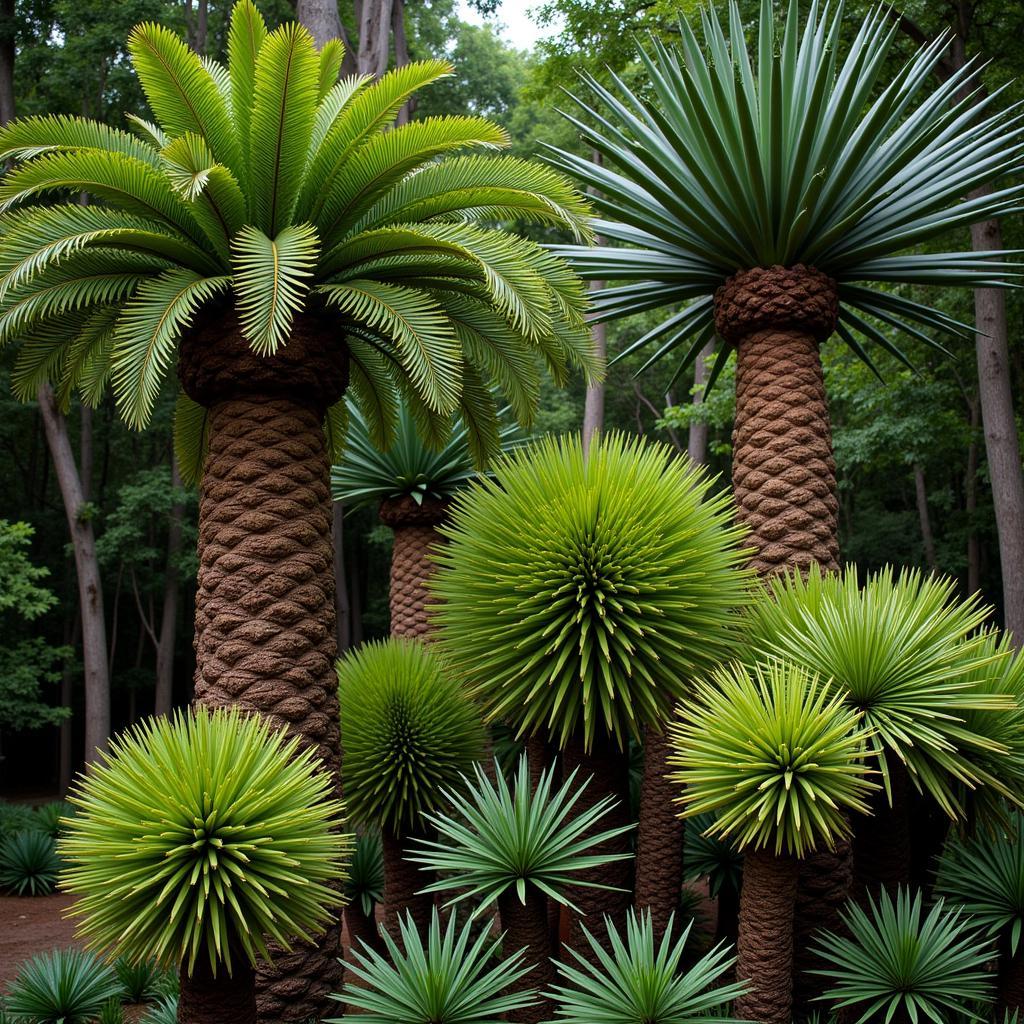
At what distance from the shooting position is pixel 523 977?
495cm

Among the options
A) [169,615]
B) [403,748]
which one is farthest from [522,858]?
[169,615]

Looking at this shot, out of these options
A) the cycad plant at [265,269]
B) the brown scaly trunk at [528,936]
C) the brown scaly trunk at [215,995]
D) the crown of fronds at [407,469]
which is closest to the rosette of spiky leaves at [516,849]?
the brown scaly trunk at [528,936]

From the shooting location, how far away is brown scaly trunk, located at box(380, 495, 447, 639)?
343 inches

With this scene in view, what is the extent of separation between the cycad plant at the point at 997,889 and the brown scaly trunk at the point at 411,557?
177 inches

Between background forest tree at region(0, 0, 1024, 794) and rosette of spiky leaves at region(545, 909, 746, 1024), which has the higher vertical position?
background forest tree at region(0, 0, 1024, 794)

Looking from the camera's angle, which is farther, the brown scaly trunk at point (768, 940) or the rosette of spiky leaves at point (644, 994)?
the brown scaly trunk at point (768, 940)

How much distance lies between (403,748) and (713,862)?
2.78m

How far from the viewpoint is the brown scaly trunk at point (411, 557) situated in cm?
872

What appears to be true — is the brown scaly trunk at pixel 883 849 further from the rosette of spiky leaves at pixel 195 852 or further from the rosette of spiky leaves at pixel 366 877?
the rosette of spiky leaves at pixel 366 877

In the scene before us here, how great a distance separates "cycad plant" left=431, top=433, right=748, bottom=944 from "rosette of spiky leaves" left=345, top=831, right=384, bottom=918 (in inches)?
103

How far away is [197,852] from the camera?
3.86 meters

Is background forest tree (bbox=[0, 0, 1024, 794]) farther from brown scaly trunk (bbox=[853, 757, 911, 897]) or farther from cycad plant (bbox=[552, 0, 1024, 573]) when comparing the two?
brown scaly trunk (bbox=[853, 757, 911, 897])

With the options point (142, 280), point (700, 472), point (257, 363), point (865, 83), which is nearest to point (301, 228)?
point (257, 363)

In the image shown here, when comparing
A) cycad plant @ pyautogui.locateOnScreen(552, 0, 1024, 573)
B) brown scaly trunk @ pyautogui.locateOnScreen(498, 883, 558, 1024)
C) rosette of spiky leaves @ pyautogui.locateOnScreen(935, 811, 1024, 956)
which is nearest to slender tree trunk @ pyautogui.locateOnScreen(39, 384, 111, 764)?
cycad plant @ pyautogui.locateOnScreen(552, 0, 1024, 573)
